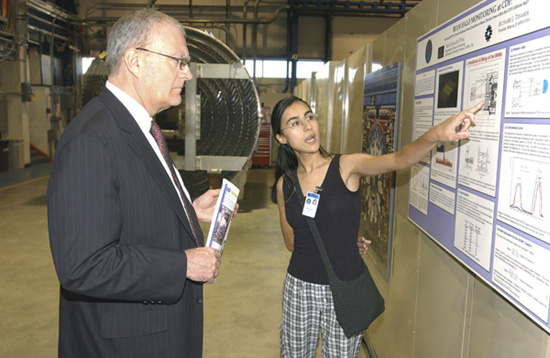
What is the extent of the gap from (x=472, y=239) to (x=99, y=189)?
1.00 m

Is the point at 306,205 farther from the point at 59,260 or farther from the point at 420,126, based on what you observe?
the point at 59,260

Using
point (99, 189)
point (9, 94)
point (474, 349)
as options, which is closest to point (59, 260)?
point (99, 189)

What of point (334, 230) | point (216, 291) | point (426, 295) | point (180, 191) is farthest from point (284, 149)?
point (216, 291)

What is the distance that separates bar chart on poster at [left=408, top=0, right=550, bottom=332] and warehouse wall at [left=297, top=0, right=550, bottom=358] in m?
0.09

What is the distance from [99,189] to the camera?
1.06 m

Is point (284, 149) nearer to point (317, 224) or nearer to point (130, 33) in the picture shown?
point (317, 224)

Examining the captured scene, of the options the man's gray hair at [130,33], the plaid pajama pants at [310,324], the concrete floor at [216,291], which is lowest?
the concrete floor at [216,291]

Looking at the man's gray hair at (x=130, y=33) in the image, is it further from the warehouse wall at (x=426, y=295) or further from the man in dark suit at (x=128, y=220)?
the warehouse wall at (x=426, y=295)

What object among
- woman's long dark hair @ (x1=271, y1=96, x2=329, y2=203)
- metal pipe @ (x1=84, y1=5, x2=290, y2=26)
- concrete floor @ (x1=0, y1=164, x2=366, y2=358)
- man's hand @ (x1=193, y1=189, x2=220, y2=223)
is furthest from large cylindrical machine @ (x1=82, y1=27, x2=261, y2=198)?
metal pipe @ (x1=84, y1=5, x2=290, y2=26)

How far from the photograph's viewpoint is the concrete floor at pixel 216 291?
2.95 meters

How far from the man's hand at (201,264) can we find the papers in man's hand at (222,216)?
0.10 m

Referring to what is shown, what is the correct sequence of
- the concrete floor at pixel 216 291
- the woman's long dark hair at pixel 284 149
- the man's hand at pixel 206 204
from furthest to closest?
the concrete floor at pixel 216 291 → the woman's long dark hair at pixel 284 149 → the man's hand at pixel 206 204

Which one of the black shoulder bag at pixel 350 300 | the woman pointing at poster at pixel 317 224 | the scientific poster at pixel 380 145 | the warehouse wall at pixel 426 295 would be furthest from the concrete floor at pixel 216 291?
the black shoulder bag at pixel 350 300

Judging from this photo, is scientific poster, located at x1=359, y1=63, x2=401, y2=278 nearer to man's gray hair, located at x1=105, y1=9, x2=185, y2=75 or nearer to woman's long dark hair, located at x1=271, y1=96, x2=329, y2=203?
woman's long dark hair, located at x1=271, y1=96, x2=329, y2=203
